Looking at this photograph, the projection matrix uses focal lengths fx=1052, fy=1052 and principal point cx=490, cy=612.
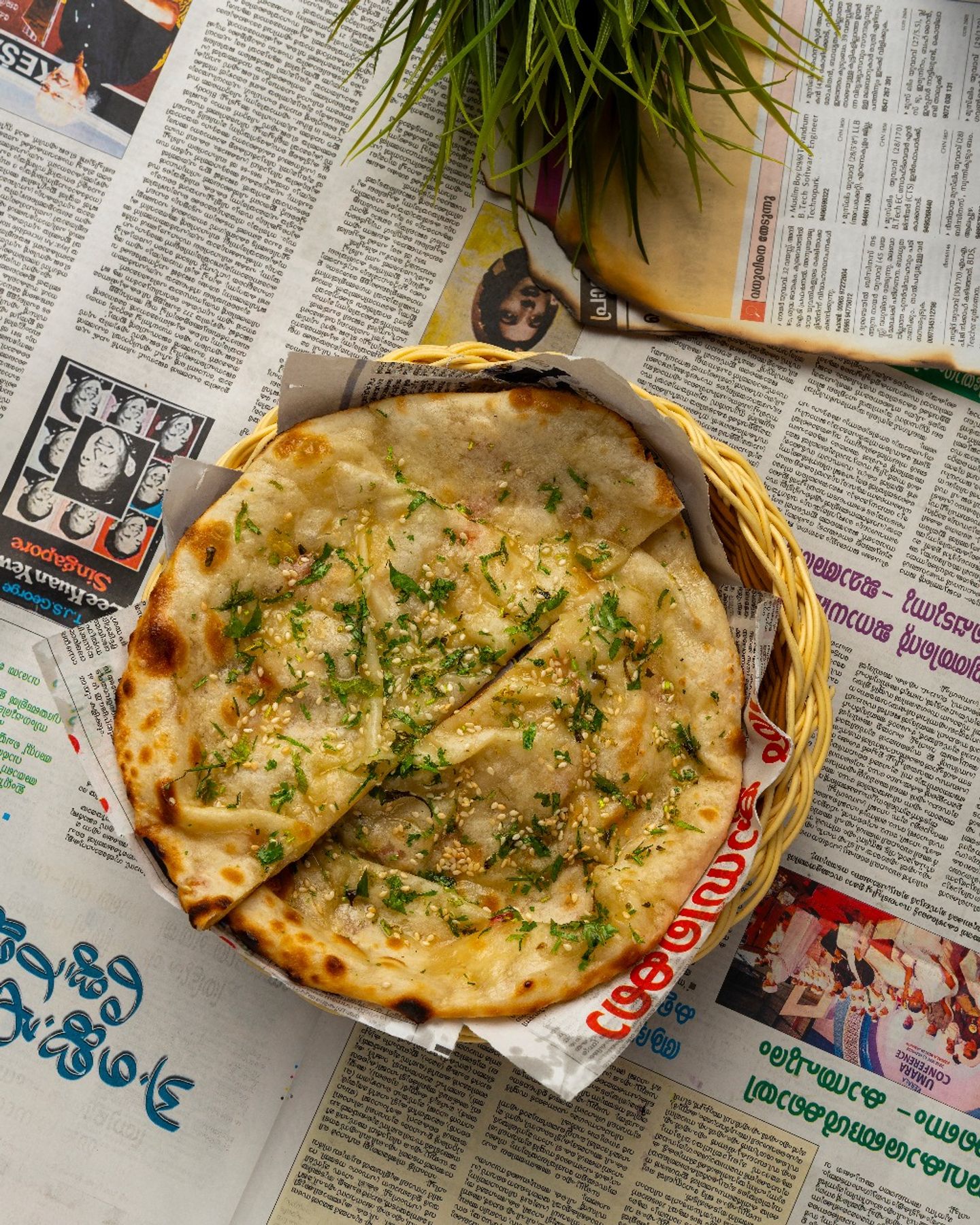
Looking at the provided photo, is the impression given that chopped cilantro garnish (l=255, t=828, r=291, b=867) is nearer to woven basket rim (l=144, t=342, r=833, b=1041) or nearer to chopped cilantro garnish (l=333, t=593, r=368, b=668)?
chopped cilantro garnish (l=333, t=593, r=368, b=668)

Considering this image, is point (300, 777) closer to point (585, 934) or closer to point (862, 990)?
point (585, 934)

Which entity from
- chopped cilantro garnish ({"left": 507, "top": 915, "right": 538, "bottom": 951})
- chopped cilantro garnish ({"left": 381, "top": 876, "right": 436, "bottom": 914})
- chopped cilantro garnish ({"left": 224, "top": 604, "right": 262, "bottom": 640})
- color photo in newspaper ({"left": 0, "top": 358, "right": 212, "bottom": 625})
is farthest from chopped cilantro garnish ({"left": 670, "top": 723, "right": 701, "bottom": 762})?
color photo in newspaper ({"left": 0, "top": 358, "right": 212, "bottom": 625})

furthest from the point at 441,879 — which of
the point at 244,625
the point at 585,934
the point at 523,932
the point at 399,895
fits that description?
the point at 244,625

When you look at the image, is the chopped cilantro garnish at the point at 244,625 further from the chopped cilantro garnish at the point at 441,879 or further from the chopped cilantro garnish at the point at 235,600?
the chopped cilantro garnish at the point at 441,879

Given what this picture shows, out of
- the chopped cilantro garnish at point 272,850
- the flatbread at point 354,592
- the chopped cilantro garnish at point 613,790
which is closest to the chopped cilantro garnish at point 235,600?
the flatbread at point 354,592

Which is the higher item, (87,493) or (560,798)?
(87,493)

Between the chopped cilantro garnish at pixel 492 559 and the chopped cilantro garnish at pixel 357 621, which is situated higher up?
the chopped cilantro garnish at pixel 492 559
